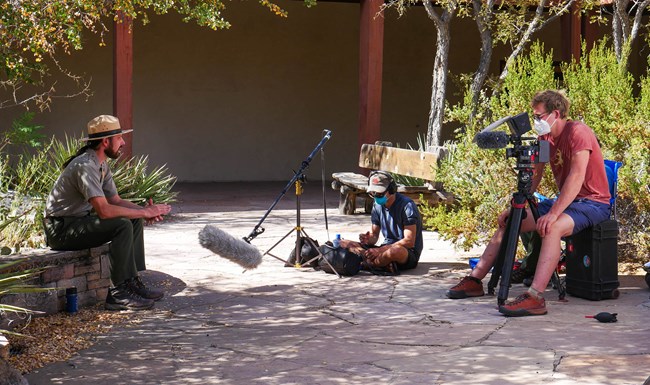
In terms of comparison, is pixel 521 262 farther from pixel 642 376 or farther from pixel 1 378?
pixel 1 378

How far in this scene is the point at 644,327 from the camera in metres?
6.45

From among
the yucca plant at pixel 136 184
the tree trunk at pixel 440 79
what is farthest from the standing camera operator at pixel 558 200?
the tree trunk at pixel 440 79

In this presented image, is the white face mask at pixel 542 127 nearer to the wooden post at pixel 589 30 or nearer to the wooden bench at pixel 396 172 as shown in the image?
the wooden bench at pixel 396 172

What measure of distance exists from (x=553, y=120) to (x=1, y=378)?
13.6 ft

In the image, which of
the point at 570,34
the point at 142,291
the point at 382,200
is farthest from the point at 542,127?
the point at 570,34

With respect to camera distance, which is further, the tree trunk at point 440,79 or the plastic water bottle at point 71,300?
the tree trunk at point 440,79

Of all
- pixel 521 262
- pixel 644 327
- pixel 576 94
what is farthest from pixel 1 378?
pixel 576 94

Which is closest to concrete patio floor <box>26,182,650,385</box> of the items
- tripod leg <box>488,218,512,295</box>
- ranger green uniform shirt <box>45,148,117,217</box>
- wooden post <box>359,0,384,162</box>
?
tripod leg <box>488,218,512,295</box>

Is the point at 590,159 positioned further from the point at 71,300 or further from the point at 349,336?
the point at 71,300

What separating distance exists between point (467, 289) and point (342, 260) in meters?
1.28

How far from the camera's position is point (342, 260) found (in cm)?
839

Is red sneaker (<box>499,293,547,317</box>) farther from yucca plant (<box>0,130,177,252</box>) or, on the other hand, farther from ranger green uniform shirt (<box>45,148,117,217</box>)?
yucca plant (<box>0,130,177,252</box>)

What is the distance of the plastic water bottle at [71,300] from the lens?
280 inches

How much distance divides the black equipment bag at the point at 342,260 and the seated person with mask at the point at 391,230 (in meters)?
0.13
